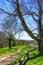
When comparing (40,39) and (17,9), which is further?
(40,39)

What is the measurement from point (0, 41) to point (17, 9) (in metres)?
34.0

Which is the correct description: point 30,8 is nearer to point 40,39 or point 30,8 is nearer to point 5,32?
point 40,39

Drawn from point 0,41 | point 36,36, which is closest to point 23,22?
point 36,36

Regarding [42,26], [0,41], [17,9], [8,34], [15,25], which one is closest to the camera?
[17,9]

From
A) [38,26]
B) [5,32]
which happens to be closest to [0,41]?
[5,32]

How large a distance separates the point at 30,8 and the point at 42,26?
8.92ft

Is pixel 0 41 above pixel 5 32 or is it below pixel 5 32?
below

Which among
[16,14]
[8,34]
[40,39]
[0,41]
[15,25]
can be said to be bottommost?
[0,41]

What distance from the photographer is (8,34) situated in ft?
137

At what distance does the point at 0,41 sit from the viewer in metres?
48.2

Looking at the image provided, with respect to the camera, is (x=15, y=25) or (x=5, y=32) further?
(x=5, y=32)

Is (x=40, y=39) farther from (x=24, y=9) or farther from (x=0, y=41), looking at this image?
(x=0, y=41)

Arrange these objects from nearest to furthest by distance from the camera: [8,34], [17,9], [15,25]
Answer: [17,9]
[15,25]
[8,34]

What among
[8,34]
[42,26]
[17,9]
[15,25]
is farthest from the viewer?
[8,34]
